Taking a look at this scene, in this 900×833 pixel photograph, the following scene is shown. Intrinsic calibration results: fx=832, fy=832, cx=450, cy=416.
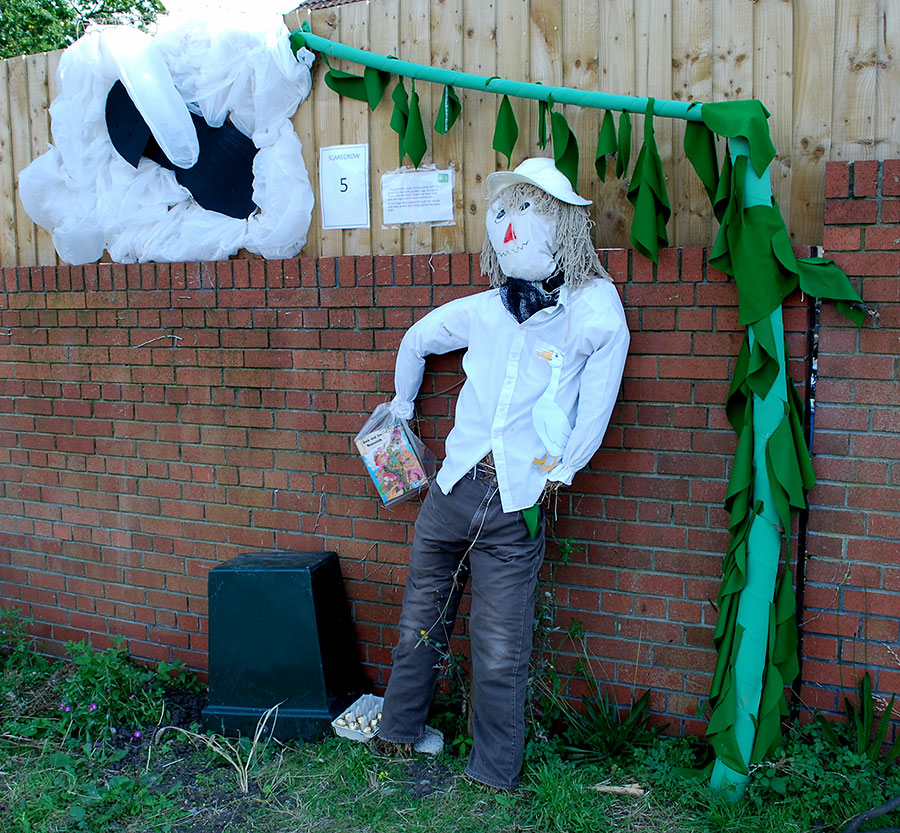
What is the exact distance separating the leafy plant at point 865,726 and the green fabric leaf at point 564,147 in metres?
2.09

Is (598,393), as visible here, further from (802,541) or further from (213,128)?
(213,128)

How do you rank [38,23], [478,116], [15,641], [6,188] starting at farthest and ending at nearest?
[38,23] → [15,641] → [6,188] → [478,116]

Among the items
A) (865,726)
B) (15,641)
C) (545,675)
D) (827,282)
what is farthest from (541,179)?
(15,641)

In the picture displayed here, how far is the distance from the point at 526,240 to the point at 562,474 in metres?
0.83

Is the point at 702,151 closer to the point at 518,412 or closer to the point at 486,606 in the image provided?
the point at 518,412

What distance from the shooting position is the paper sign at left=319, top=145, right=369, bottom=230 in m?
3.58

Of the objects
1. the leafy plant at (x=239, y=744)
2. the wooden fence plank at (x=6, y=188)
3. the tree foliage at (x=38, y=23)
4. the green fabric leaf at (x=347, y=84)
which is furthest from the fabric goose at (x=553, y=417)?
the tree foliage at (x=38, y=23)

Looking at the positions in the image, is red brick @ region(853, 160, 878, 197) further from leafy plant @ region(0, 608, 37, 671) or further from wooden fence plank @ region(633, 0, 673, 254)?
leafy plant @ region(0, 608, 37, 671)

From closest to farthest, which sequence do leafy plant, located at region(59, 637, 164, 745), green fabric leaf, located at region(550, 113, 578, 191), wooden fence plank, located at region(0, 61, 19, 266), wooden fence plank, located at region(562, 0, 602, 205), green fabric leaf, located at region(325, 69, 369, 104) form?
green fabric leaf, located at region(550, 113, 578, 191) → wooden fence plank, located at region(562, 0, 602, 205) → green fabric leaf, located at region(325, 69, 369, 104) → leafy plant, located at region(59, 637, 164, 745) → wooden fence plank, located at region(0, 61, 19, 266)

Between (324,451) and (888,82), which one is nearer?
(888,82)

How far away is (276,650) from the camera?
3469mm

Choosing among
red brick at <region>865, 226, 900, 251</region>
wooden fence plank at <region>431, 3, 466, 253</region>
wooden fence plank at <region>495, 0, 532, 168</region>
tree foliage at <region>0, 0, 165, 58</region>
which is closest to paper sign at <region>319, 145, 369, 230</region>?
wooden fence plank at <region>431, 3, 466, 253</region>

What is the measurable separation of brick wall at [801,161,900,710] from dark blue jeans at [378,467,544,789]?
1032mm

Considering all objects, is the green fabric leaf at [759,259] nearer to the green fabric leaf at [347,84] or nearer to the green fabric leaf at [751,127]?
the green fabric leaf at [751,127]
